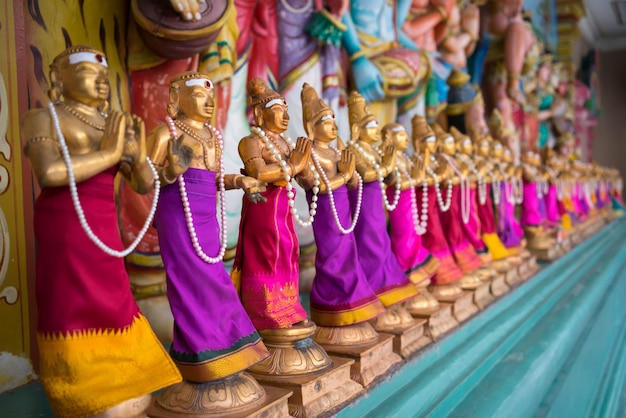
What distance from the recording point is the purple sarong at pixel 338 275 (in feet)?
4.66

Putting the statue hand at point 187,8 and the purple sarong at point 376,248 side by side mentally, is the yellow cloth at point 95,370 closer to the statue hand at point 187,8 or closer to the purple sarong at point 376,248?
the purple sarong at point 376,248

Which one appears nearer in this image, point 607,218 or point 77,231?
point 77,231

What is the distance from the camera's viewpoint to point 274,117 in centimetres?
122

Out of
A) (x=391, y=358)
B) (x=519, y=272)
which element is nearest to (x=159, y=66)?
(x=391, y=358)

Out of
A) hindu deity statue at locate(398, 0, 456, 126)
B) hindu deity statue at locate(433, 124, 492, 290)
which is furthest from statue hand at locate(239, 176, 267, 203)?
hindu deity statue at locate(398, 0, 456, 126)

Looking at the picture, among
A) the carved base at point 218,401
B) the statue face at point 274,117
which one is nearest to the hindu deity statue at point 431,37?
the statue face at point 274,117

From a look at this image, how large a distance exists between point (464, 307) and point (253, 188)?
1.18 metres

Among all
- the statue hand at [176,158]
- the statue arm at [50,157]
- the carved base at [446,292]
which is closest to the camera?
the statue arm at [50,157]

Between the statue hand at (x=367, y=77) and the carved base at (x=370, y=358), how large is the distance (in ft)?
4.69

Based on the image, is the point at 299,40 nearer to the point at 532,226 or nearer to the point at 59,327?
the point at 59,327

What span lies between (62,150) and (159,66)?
95 cm

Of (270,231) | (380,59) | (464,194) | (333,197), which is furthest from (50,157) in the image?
(380,59)

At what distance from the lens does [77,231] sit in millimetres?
871

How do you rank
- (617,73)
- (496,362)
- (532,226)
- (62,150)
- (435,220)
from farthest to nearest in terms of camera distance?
1. (617,73)
2. (532,226)
3. (435,220)
4. (496,362)
5. (62,150)
